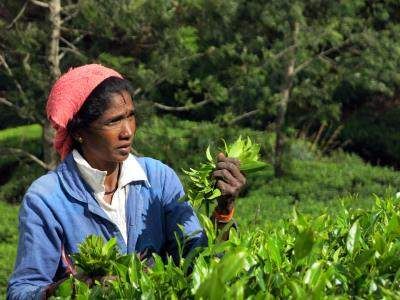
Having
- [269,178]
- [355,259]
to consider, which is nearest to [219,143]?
[269,178]

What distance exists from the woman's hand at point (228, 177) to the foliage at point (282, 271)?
18cm

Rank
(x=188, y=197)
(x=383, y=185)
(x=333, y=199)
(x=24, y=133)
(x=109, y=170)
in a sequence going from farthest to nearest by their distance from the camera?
(x=24, y=133) → (x=383, y=185) → (x=333, y=199) → (x=109, y=170) → (x=188, y=197)

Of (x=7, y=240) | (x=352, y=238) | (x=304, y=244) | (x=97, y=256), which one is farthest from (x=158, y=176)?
(x=7, y=240)

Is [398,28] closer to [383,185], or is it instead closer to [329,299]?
[383,185]

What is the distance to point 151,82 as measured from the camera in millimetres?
7871

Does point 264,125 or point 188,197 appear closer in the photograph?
point 188,197

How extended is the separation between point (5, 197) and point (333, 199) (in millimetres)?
3711

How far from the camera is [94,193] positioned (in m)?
3.07

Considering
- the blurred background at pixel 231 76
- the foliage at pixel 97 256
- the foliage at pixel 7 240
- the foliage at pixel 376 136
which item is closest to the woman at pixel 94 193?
the foliage at pixel 97 256

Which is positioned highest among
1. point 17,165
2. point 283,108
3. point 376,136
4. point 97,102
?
point 97,102

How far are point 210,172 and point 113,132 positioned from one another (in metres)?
0.44

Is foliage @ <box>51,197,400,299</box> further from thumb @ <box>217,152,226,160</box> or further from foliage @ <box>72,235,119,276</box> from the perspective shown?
thumb @ <box>217,152,226,160</box>

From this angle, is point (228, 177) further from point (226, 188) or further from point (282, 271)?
point (282, 271)

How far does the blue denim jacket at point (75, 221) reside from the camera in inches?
113
